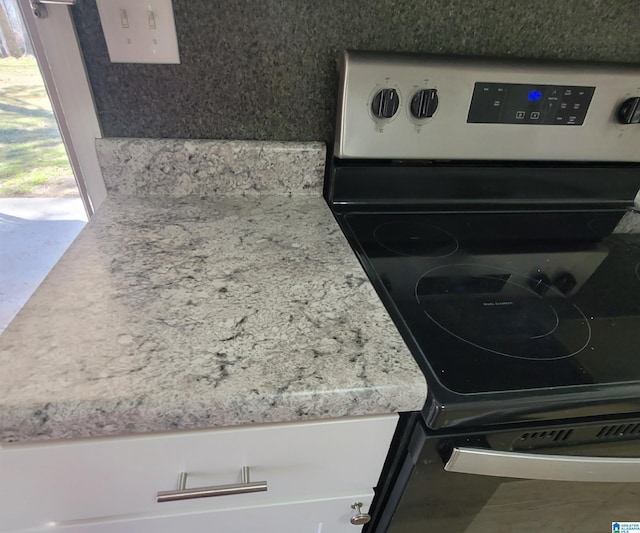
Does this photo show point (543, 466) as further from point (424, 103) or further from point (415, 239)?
point (424, 103)

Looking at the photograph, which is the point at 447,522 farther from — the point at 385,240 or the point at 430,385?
the point at 385,240

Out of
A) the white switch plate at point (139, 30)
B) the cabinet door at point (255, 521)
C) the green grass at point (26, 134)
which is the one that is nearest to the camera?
the cabinet door at point (255, 521)

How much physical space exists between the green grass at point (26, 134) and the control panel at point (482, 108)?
0.59m

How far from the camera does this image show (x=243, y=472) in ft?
1.50

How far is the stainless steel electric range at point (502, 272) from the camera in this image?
458 mm

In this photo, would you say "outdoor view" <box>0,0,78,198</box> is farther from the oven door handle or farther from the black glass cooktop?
the oven door handle

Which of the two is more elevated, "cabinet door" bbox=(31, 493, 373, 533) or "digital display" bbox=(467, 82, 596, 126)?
"digital display" bbox=(467, 82, 596, 126)

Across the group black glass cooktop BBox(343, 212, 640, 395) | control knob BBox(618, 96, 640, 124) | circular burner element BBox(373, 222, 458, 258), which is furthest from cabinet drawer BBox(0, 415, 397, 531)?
control knob BBox(618, 96, 640, 124)

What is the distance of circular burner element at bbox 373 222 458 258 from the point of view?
2.35ft

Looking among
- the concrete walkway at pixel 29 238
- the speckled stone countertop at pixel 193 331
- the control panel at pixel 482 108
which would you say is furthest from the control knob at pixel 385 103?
the concrete walkway at pixel 29 238

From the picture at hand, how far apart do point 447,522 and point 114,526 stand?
0.44m

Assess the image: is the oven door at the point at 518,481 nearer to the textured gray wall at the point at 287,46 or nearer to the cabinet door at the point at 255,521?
the cabinet door at the point at 255,521

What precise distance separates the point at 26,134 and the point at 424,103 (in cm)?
82

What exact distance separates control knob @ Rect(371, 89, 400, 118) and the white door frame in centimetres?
51
